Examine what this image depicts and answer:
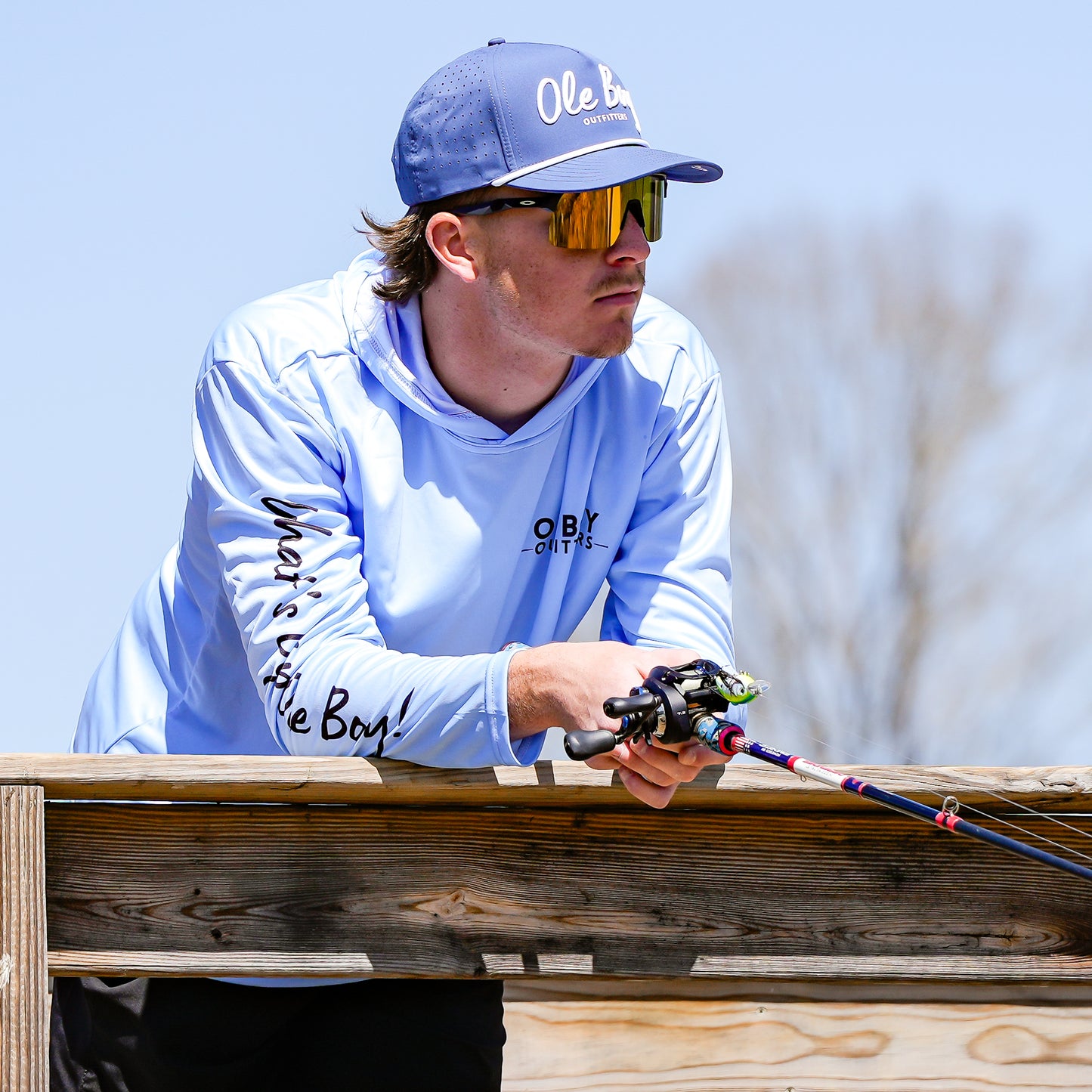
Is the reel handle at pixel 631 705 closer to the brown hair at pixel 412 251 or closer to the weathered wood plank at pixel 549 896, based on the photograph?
the weathered wood plank at pixel 549 896

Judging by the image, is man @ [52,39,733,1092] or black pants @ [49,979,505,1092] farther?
black pants @ [49,979,505,1092]

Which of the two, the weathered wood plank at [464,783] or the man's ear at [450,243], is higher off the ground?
the man's ear at [450,243]

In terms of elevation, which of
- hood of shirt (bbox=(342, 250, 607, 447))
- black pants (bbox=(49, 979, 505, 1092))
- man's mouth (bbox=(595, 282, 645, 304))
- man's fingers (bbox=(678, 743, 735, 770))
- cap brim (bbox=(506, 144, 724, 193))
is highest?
cap brim (bbox=(506, 144, 724, 193))

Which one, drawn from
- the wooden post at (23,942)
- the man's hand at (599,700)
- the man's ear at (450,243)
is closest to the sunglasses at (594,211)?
the man's ear at (450,243)

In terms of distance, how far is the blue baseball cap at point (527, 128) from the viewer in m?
2.38

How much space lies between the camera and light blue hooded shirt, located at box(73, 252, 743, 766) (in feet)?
6.92

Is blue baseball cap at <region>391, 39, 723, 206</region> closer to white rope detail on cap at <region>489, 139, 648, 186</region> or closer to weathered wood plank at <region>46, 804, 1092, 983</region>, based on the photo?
white rope detail on cap at <region>489, 139, 648, 186</region>

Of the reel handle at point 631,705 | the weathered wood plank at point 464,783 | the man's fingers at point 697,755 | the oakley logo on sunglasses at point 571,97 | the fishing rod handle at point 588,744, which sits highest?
the oakley logo on sunglasses at point 571,97

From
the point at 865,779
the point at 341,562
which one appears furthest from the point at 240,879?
the point at 865,779

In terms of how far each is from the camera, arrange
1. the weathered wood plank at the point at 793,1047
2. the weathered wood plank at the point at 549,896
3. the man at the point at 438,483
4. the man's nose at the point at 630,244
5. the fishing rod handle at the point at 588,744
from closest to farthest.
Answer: the fishing rod handle at the point at 588,744 → the weathered wood plank at the point at 549,896 → the man at the point at 438,483 → the man's nose at the point at 630,244 → the weathered wood plank at the point at 793,1047

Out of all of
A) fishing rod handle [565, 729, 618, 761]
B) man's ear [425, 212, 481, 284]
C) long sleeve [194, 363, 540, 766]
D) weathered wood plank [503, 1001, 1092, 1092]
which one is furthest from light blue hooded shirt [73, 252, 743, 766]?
weathered wood plank [503, 1001, 1092, 1092]

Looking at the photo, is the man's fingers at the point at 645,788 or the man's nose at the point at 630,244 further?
the man's nose at the point at 630,244

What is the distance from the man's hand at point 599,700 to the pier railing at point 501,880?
0.06 m

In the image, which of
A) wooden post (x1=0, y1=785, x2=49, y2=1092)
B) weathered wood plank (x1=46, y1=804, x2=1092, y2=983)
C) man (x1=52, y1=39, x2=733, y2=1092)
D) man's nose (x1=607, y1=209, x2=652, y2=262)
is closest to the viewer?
wooden post (x1=0, y1=785, x2=49, y2=1092)
